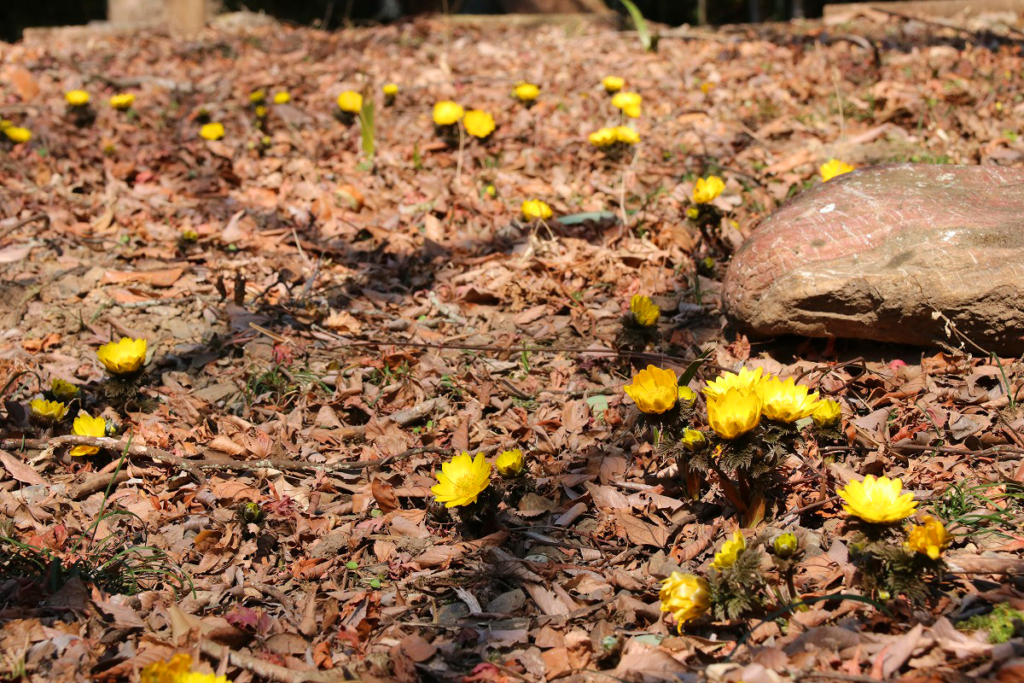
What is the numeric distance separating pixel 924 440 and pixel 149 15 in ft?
30.4

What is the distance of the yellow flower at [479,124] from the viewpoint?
16.4 feet

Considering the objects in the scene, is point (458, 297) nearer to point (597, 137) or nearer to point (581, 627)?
point (597, 137)

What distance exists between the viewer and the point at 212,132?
17.6ft

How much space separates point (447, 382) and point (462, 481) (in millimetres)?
849

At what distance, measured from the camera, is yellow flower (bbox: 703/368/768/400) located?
2.29 metres

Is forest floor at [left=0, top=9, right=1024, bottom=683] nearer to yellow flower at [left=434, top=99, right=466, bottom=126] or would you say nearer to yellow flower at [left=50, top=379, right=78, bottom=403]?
yellow flower at [left=50, top=379, right=78, bottom=403]

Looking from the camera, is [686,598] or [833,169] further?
[833,169]

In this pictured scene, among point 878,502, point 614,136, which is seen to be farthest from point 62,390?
point 614,136

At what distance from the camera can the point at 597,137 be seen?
4629mm

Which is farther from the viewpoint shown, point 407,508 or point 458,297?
point 458,297

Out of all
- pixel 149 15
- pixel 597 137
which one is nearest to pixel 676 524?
pixel 597 137

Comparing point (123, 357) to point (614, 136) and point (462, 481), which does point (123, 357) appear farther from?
point (614, 136)

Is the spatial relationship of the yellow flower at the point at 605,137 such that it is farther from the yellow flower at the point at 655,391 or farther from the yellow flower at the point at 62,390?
the yellow flower at the point at 62,390

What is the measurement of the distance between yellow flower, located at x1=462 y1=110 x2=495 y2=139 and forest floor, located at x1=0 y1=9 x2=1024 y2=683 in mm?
211
